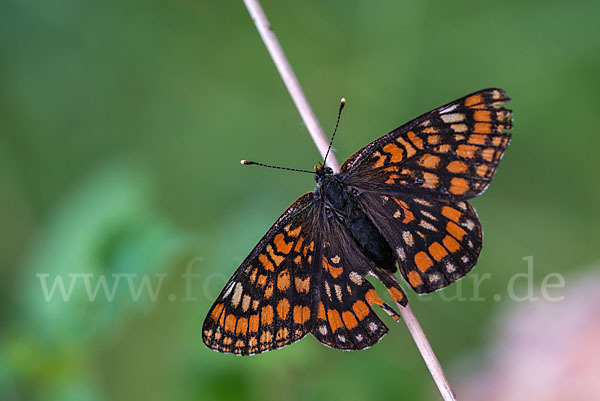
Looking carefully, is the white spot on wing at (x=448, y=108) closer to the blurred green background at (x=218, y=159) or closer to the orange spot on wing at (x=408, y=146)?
the orange spot on wing at (x=408, y=146)

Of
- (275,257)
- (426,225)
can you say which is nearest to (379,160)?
(426,225)

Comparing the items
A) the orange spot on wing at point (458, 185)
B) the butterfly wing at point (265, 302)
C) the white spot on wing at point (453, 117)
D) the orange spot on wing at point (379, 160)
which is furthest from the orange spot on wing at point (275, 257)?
the white spot on wing at point (453, 117)

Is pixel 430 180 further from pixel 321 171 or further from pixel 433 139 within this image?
pixel 321 171

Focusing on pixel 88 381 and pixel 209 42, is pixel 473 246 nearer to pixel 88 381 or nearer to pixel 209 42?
pixel 88 381

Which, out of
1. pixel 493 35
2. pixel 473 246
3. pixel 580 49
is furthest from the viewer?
pixel 493 35

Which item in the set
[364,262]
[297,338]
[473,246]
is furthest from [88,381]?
[473,246]
